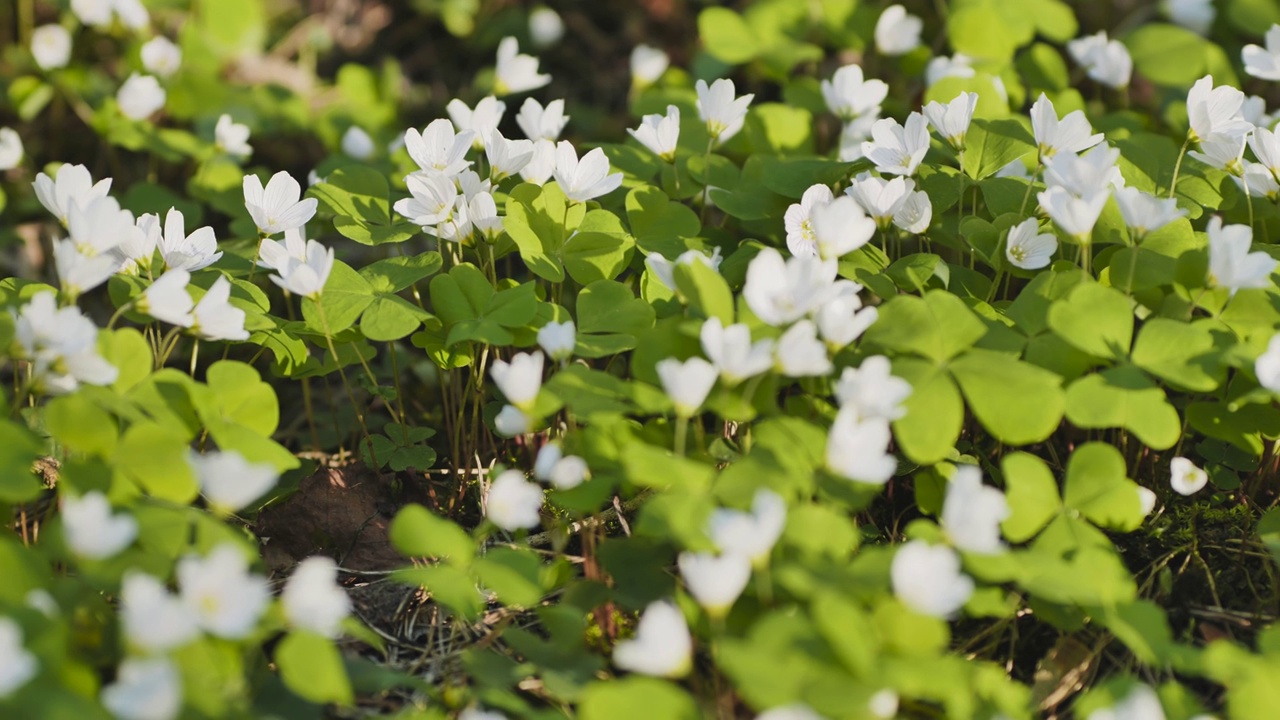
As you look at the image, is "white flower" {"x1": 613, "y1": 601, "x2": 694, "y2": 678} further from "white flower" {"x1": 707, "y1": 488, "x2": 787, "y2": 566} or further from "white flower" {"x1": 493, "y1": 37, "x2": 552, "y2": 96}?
"white flower" {"x1": 493, "y1": 37, "x2": 552, "y2": 96}

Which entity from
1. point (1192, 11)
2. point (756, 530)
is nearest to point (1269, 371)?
point (756, 530)

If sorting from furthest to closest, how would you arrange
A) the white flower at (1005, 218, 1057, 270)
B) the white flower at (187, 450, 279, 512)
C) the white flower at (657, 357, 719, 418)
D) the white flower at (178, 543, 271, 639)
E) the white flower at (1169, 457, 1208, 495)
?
the white flower at (1005, 218, 1057, 270), the white flower at (1169, 457, 1208, 495), the white flower at (657, 357, 719, 418), the white flower at (187, 450, 279, 512), the white flower at (178, 543, 271, 639)

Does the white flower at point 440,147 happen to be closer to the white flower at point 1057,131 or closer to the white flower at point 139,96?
the white flower at point 1057,131

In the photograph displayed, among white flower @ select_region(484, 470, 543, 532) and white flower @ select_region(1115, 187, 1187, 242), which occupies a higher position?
white flower @ select_region(1115, 187, 1187, 242)

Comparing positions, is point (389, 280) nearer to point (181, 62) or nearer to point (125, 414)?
point (125, 414)

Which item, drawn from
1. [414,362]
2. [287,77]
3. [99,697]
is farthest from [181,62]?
[99,697]

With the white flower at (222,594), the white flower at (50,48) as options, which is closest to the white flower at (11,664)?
the white flower at (222,594)

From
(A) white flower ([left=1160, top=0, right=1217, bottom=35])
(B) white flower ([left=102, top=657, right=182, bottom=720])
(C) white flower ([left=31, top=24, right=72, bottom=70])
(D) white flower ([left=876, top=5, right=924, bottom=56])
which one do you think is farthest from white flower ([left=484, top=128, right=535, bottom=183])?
(A) white flower ([left=1160, top=0, right=1217, bottom=35])

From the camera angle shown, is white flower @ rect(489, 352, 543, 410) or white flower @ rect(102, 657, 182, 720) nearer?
white flower @ rect(102, 657, 182, 720)
